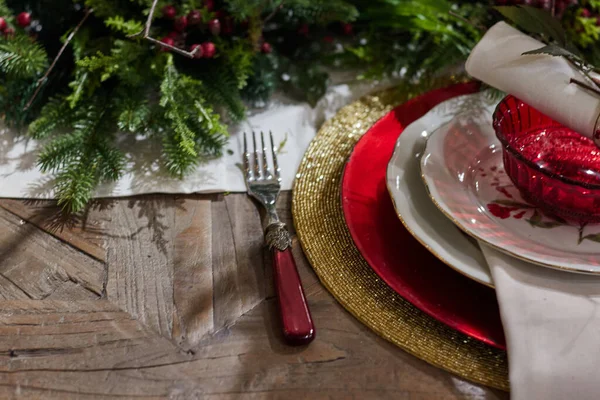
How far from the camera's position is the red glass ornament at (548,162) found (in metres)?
0.54

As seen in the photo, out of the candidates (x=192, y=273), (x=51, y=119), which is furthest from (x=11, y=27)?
(x=192, y=273)

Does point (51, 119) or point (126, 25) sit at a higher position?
point (126, 25)

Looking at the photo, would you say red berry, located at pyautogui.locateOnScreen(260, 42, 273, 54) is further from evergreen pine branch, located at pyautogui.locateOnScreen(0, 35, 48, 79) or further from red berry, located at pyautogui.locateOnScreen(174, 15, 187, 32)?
evergreen pine branch, located at pyautogui.locateOnScreen(0, 35, 48, 79)

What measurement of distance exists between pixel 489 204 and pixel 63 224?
1.55 ft

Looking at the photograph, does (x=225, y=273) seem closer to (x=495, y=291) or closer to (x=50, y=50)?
(x=495, y=291)

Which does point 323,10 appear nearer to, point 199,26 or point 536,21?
point 199,26

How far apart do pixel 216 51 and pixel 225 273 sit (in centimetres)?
37

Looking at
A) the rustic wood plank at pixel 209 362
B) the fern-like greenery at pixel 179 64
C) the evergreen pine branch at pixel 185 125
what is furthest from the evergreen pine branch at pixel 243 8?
the rustic wood plank at pixel 209 362

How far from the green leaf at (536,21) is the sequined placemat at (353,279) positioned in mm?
235

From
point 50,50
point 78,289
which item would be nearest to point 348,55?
point 50,50

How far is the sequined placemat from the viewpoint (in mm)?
499

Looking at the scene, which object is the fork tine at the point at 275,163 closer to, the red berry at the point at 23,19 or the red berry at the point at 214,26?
the red berry at the point at 214,26

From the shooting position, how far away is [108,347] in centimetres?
51

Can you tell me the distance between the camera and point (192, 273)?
586mm
